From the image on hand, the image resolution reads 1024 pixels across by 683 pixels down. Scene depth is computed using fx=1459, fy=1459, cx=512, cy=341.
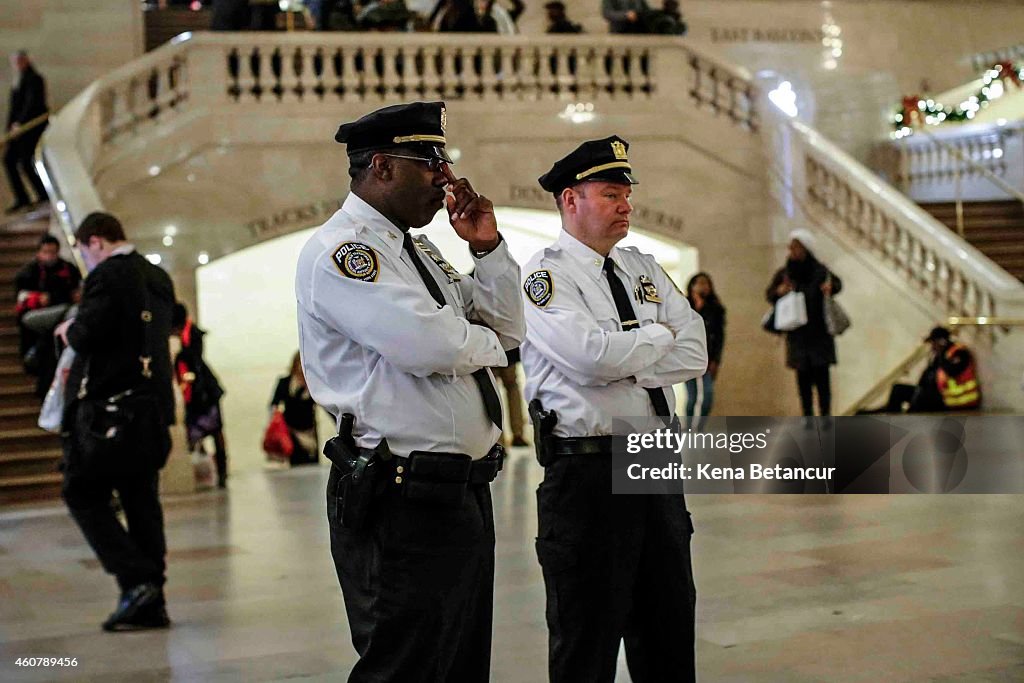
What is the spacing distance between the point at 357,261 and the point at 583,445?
118 cm

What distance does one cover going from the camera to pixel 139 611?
6.43 meters

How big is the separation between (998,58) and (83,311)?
20.0 m

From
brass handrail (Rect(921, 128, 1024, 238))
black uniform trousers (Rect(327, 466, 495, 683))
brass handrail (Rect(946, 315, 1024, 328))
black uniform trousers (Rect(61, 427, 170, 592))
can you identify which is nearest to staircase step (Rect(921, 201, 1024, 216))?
brass handrail (Rect(921, 128, 1024, 238))

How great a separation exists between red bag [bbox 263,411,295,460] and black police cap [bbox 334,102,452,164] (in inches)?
403

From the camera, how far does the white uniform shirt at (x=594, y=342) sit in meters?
4.37

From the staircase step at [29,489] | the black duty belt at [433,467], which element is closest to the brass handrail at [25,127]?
the staircase step at [29,489]

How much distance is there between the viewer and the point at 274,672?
5602 millimetres

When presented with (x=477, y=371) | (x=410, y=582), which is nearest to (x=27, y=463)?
(x=477, y=371)

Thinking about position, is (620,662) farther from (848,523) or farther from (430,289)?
(848,523)

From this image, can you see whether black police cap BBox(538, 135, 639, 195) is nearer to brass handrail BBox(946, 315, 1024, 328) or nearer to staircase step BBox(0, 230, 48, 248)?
brass handrail BBox(946, 315, 1024, 328)

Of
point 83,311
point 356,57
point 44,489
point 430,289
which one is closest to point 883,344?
point 356,57

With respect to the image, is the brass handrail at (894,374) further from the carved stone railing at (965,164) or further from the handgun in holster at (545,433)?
the handgun in holster at (545,433)

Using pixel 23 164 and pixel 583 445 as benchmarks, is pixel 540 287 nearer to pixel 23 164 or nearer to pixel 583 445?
pixel 583 445

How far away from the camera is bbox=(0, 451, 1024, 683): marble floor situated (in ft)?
18.4
